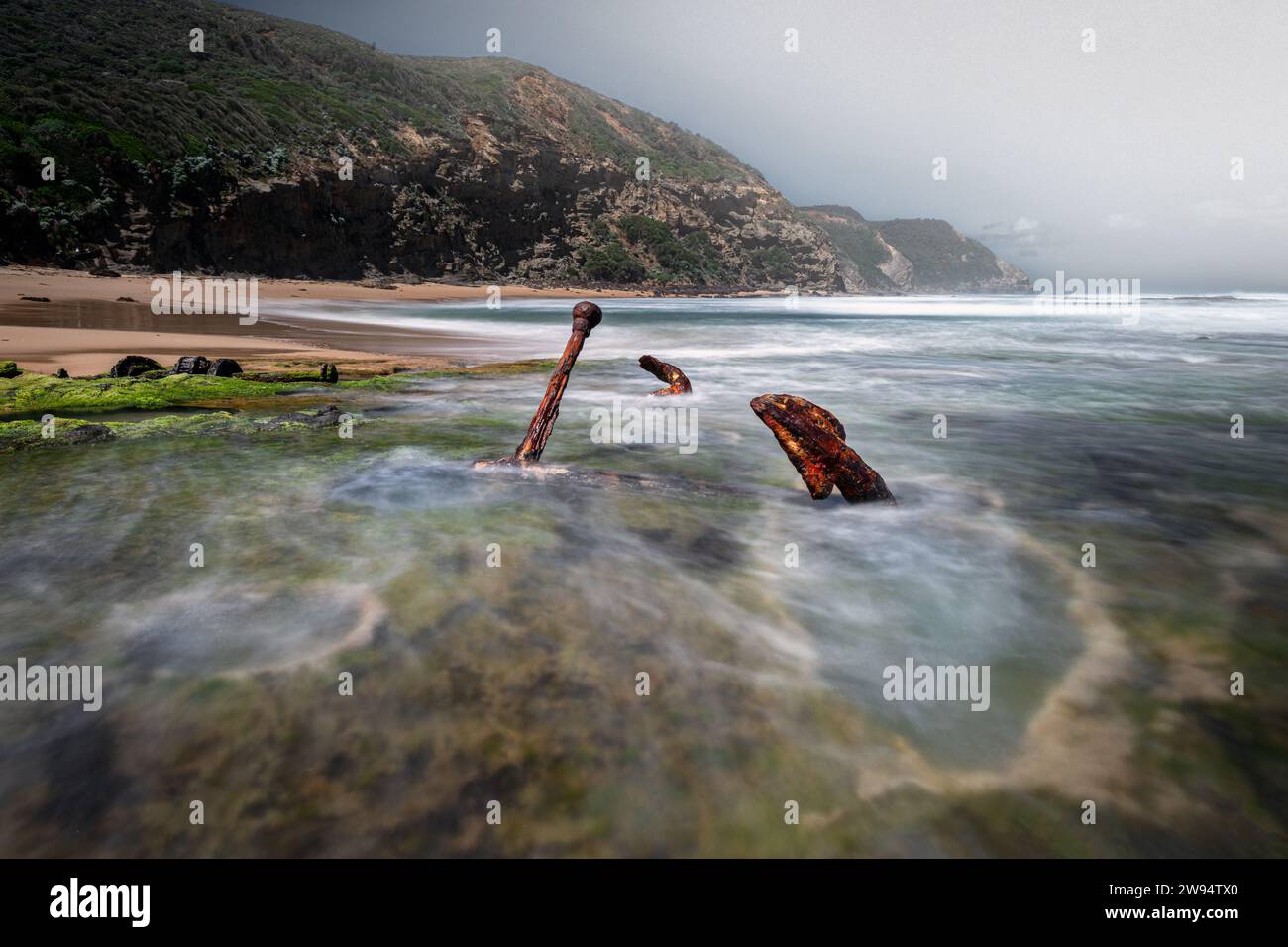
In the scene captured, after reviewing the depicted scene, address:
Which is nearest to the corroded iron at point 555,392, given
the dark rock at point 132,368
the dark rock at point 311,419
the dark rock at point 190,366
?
the dark rock at point 311,419

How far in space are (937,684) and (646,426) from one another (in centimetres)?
635

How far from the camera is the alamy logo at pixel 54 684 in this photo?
8.90 ft

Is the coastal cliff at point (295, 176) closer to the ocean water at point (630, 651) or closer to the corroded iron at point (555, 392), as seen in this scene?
the corroded iron at point (555, 392)

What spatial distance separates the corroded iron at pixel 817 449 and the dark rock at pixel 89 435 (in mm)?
6408

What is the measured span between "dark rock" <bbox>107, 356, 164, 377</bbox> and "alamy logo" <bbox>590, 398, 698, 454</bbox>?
647 cm

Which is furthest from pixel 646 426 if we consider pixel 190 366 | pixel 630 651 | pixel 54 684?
pixel 54 684

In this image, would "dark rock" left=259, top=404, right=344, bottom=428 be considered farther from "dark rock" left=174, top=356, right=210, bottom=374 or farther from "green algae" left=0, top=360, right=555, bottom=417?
"dark rock" left=174, top=356, right=210, bottom=374

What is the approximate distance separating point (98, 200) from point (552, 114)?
93.1 m

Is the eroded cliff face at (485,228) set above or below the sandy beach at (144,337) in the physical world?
above
